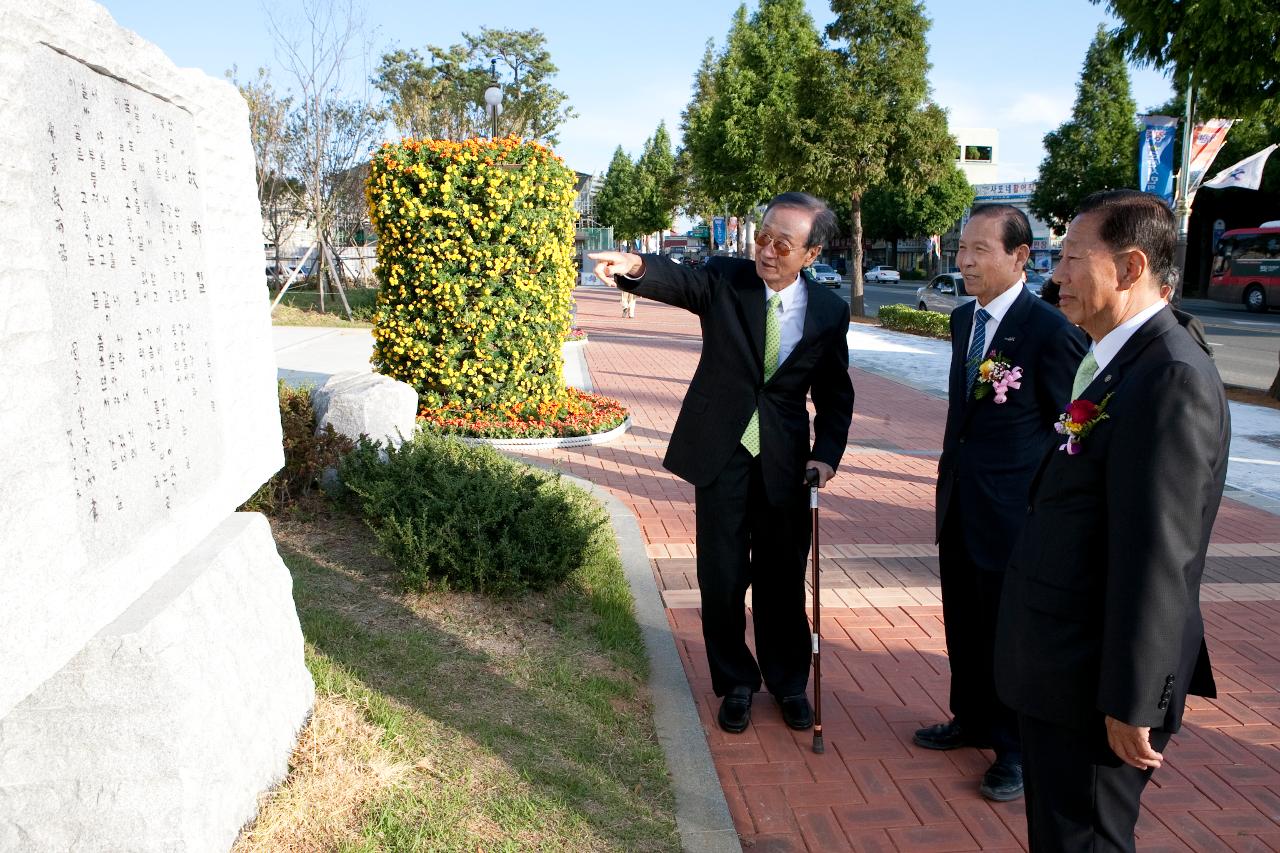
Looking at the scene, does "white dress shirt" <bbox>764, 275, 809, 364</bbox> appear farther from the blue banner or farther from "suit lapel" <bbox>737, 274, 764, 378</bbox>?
the blue banner

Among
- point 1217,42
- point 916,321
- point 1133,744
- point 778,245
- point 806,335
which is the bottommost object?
point 916,321

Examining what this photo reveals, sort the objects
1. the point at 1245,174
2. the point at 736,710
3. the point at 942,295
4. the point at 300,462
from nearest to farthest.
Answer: the point at 736,710
the point at 300,462
the point at 1245,174
the point at 942,295

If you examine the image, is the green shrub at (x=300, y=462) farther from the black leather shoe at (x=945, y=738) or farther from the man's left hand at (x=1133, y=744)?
the man's left hand at (x=1133, y=744)

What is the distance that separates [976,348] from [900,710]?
4.75 ft

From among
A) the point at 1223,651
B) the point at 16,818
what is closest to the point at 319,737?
the point at 16,818

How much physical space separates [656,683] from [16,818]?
229cm

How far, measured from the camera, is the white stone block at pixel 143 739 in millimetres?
2271

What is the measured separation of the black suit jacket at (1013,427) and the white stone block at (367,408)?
3854 millimetres

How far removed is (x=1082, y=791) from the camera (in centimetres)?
208

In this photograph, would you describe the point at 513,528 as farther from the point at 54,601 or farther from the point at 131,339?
the point at 54,601

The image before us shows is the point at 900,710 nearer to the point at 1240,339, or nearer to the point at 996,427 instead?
the point at 996,427

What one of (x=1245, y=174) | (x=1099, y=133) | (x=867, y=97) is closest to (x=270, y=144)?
(x=867, y=97)

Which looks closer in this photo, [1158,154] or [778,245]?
[778,245]

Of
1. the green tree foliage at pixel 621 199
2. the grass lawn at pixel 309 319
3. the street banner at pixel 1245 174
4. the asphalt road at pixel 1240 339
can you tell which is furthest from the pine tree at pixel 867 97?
the green tree foliage at pixel 621 199
